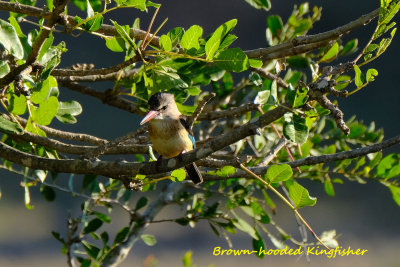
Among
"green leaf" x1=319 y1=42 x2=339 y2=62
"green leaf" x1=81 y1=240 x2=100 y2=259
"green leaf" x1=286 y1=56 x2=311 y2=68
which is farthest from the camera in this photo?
"green leaf" x1=81 y1=240 x2=100 y2=259

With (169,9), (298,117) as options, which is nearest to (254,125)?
(298,117)

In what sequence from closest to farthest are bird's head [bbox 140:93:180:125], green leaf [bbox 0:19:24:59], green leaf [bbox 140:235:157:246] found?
Result: green leaf [bbox 0:19:24:59], bird's head [bbox 140:93:180:125], green leaf [bbox 140:235:157:246]

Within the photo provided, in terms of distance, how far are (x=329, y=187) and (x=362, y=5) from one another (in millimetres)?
3813

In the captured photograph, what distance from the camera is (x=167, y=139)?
2449 mm

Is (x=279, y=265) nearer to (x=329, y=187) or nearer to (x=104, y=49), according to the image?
(x=329, y=187)

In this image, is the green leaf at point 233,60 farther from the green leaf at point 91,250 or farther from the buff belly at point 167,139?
the green leaf at point 91,250

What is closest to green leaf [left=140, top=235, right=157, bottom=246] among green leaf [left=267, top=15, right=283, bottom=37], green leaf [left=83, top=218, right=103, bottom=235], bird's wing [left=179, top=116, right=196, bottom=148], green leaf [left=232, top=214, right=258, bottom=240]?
green leaf [left=83, top=218, right=103, bottom=235]

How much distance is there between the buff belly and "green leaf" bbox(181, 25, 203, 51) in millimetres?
614

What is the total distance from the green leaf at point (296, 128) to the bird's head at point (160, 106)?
79 centimetres

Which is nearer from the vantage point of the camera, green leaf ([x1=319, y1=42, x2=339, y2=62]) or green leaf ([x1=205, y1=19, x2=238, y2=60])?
green leaf ([x1=205, y1=19, x2=238, y2=60])

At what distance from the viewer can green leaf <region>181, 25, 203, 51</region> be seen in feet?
6.11

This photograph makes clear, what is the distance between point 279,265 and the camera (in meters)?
4.38

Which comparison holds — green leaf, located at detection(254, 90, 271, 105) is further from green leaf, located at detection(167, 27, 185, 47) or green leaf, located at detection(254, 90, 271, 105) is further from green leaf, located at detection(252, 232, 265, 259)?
green leaf, located at detection(252, 232, 265, 259)

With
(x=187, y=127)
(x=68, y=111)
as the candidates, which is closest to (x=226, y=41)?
(x=68, y=111)
